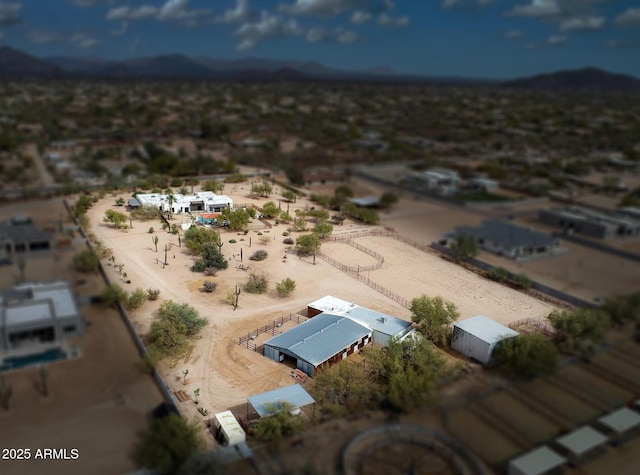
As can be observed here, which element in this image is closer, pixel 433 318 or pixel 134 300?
pixel 134 300

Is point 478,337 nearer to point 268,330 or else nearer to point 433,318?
point 433,318

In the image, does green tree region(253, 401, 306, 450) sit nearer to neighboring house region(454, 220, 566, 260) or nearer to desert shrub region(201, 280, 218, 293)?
desert shrub region(201, 280, 218, 293)

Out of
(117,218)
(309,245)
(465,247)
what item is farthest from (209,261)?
(465,247)

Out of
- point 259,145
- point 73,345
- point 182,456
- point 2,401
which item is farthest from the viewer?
point 259,145

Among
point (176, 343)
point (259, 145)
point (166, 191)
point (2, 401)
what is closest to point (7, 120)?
point (259, 145)

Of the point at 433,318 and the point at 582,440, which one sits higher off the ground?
the point at 582,440

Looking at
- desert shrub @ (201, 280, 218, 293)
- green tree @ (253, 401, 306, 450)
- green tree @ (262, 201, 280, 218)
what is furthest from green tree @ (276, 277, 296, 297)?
green tree @ (262, 201, 280, 218)

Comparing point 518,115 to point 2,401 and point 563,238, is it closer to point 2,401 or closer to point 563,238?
point 563,238
